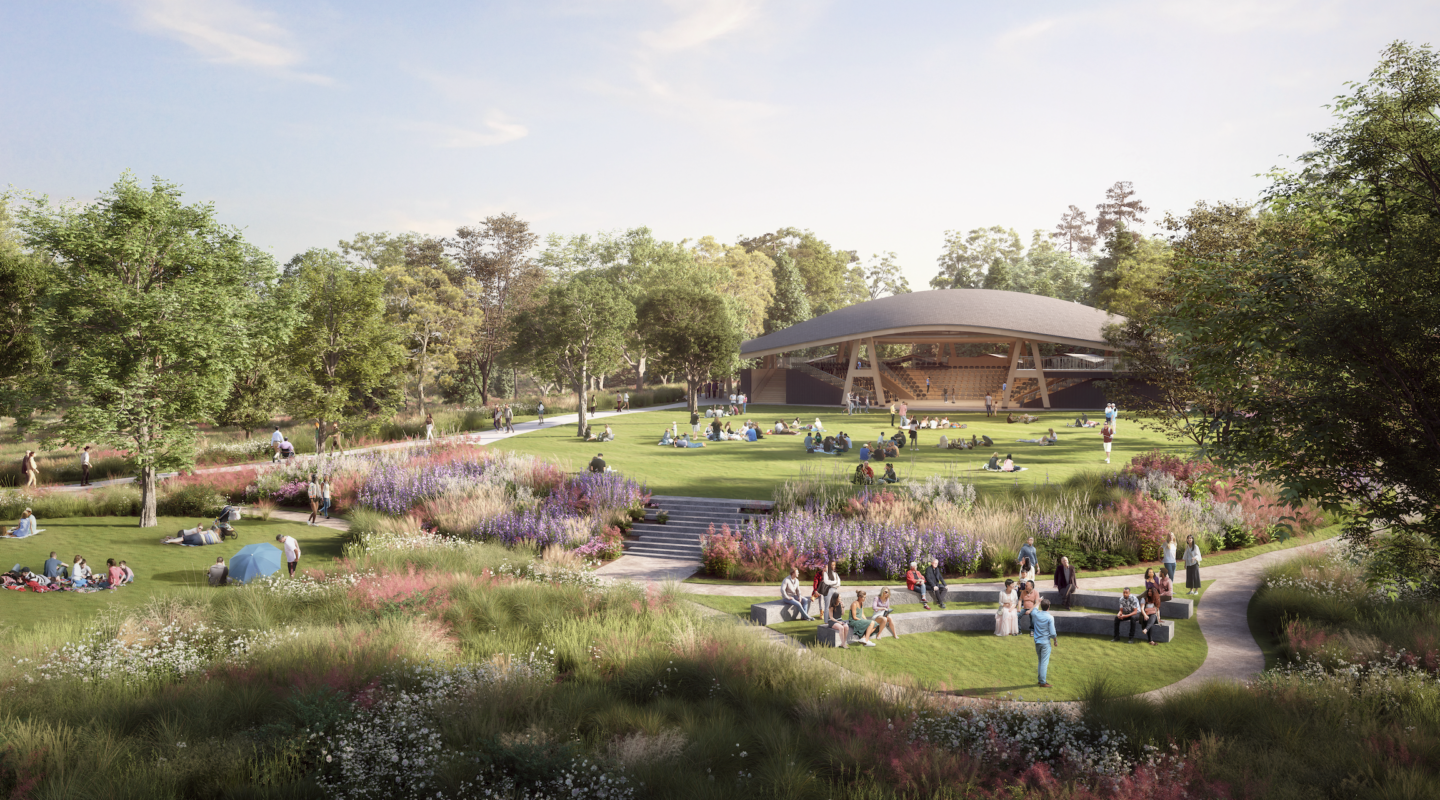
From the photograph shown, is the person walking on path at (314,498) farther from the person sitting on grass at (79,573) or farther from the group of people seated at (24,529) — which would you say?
the person sitting on grass at (79,573)

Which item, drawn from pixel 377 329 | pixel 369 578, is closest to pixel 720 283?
pixel 377 329

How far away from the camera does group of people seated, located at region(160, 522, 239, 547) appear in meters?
20.5

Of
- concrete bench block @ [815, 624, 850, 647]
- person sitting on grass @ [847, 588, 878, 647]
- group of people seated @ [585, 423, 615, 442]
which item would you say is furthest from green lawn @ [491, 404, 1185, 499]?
concrete bench block @ [815, 624, 850, 647]

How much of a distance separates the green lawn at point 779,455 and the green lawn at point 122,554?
944cm

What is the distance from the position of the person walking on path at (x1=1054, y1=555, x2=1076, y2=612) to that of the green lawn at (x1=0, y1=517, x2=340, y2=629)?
15.9 m

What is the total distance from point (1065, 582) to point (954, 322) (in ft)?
127

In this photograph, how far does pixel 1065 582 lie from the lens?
50.1 feet

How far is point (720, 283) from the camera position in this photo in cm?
6738

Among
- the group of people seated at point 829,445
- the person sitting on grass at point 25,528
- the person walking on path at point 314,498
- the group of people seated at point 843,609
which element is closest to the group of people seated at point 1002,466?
the group of people seated at point 829,445

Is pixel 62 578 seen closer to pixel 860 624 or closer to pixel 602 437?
pixel 860 624

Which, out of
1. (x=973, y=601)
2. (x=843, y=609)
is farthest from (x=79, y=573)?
(x=973, y=601)

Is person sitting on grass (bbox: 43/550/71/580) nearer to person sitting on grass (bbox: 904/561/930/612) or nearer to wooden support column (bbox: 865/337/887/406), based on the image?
person sitting on grass (bbox: 904/561/930/612)

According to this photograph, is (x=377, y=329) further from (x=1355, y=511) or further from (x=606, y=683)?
(x=1355, y=511)

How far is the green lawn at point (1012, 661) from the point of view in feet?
38.4
